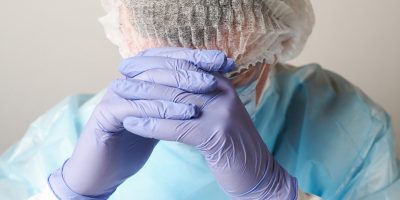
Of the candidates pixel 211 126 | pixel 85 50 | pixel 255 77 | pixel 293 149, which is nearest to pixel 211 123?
pixel 211 126

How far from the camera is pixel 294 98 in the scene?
1.14m

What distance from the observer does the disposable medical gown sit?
3.31 feet

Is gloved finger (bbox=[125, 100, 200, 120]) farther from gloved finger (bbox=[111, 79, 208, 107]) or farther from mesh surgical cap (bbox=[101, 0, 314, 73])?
mesh surgical cap (bbox=[101, 0, 314, 73])

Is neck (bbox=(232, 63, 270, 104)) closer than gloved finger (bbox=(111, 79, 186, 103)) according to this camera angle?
No

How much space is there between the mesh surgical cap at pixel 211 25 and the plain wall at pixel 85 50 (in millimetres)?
460

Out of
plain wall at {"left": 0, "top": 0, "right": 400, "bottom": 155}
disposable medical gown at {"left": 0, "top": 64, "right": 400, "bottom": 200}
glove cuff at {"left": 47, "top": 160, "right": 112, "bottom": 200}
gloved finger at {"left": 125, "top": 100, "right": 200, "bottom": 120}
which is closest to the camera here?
gloved finger at {"left": 125, "top": 100, "right": 200, "bottom": 120}

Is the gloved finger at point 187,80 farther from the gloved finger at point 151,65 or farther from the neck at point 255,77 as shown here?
the neck at point 255,77

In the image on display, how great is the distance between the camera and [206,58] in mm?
773

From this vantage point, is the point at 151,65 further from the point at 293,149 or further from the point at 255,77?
the point at 293,149

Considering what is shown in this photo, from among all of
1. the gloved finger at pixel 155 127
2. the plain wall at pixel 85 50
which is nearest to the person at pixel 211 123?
the gloved finger at pixel 155 127

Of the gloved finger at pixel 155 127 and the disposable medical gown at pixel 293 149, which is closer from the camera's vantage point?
the gloved finger at pixel 155 127

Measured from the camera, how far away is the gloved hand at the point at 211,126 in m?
0.76

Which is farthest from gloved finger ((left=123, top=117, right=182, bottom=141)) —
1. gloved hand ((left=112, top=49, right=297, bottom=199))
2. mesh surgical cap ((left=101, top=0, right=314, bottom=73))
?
mesh surgical cap ((left=101, top=0, right=314, bottom=73))

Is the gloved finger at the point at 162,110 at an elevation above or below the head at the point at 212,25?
below
